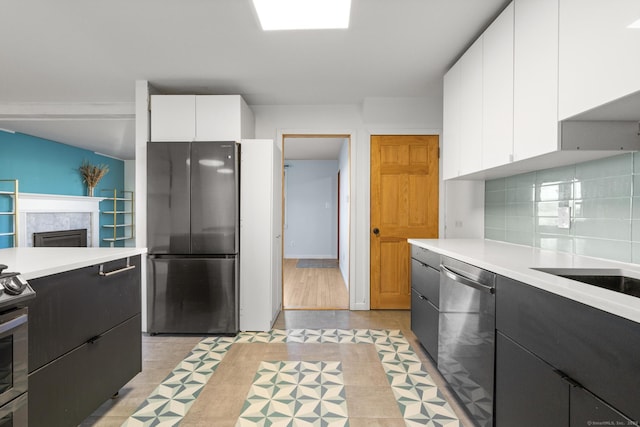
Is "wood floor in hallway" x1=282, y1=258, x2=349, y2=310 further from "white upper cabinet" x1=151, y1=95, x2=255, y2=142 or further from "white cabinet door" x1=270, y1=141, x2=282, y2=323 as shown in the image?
"white upper cabinet" x1=151, y1=95, x2=255, y2=142

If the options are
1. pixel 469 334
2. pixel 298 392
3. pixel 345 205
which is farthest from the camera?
pixel 345 205

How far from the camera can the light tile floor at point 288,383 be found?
179 cm

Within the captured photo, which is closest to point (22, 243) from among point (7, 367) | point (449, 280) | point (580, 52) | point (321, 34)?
point (7, 367)

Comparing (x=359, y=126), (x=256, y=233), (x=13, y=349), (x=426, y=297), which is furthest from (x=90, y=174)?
(x=426, y=297)

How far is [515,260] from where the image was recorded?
1.62 metres

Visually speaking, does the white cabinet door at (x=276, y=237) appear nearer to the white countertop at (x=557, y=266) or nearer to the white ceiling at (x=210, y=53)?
the white ceiling at (x=210, y=53)

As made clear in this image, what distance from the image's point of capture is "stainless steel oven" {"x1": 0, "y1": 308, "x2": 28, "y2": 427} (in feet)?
3.59

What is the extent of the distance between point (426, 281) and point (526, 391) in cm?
118

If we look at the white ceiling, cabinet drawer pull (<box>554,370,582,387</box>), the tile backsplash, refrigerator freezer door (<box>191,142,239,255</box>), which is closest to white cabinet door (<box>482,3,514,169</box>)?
the white ceiling

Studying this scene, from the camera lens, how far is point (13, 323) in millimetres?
1114

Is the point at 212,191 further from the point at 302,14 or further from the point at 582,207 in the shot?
the point at 582,207

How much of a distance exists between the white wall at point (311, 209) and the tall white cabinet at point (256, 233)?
4772 mm

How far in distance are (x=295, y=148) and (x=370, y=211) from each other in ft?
10.4

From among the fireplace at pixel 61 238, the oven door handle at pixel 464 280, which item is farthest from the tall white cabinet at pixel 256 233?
the fireplace at pixel 61 238
